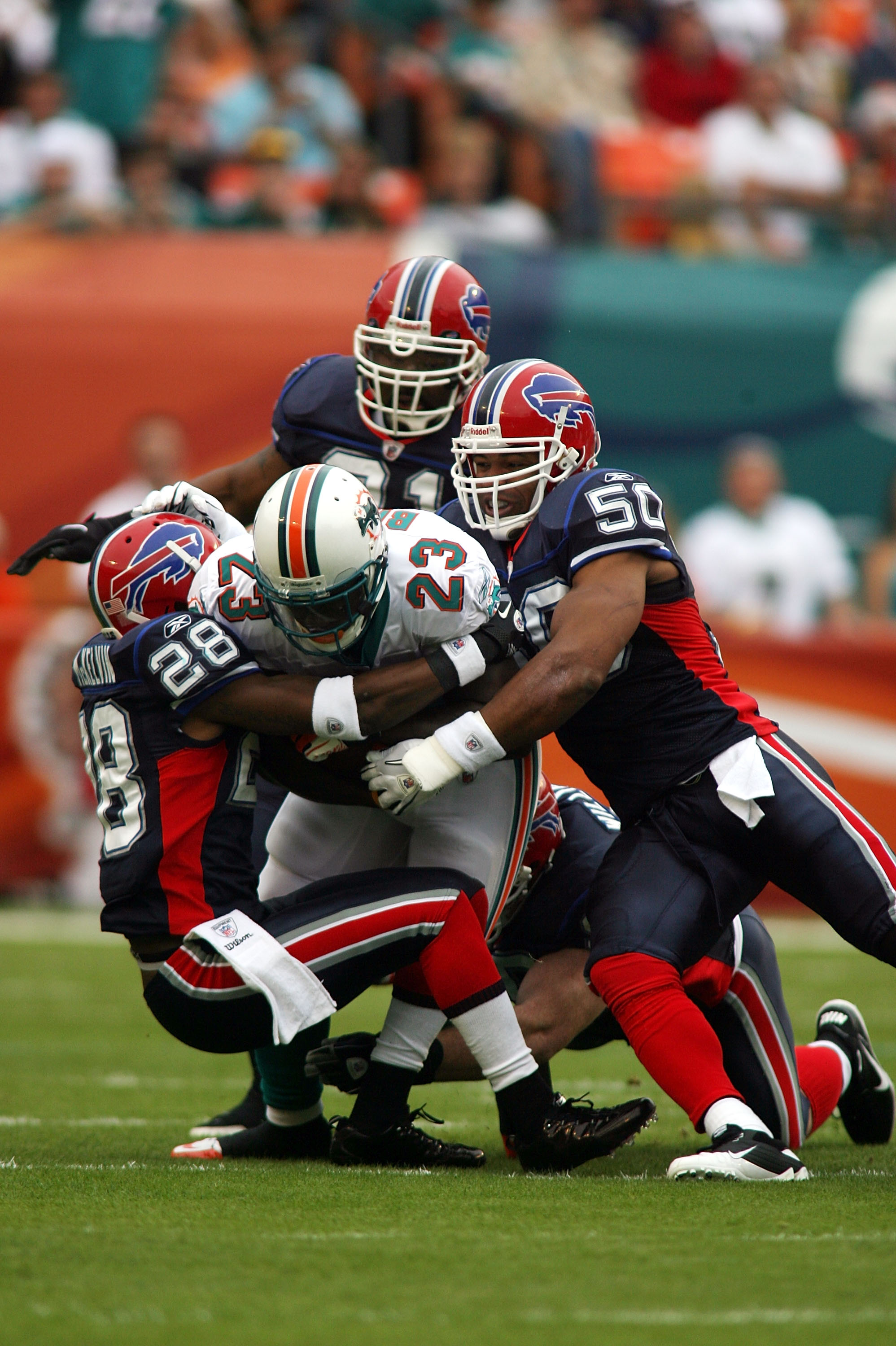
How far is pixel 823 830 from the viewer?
3.49 metres

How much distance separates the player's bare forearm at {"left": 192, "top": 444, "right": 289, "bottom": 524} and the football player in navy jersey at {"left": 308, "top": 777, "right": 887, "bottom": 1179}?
45.1 inches

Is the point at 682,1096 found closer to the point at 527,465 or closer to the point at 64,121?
the point at 527,465

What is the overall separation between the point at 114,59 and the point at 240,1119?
803 centimetres

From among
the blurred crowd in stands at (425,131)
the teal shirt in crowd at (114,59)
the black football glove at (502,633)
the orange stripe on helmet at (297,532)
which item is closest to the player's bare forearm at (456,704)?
the black football glove at (502,633)

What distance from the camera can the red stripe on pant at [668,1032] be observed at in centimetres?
336

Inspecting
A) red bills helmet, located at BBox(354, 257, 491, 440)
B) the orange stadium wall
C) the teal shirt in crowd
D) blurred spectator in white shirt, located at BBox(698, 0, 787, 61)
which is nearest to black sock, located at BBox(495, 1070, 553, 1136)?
red bills helmet, located at BBox(354, 257, 491, 440)

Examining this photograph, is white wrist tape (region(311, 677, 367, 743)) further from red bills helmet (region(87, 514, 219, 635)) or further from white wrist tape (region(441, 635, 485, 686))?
red bills helmet (region(87, 514, 219, 635))

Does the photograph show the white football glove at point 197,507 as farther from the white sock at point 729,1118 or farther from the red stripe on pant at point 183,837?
the white sock at point 729,1118

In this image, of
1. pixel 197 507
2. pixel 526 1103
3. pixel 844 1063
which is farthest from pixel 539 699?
pixel 844 1063

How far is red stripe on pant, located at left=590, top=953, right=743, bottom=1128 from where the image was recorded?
11.0ft

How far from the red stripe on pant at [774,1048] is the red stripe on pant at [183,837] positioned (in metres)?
1.16

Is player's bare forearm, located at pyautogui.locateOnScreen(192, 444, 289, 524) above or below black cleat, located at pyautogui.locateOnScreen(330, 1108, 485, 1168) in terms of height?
above

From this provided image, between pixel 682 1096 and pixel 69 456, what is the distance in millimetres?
6713

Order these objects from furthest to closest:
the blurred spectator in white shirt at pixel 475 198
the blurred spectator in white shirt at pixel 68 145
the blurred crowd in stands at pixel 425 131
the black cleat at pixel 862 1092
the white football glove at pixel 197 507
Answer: the blurred spectator in white shirt at pixel 475 198, the blurred crowd in stands at pixel 425 131, the blurred spectator in white shirt at pixel 68 145, the black cleat at pixel 862 1092, the white football glove at pixel 197 507
